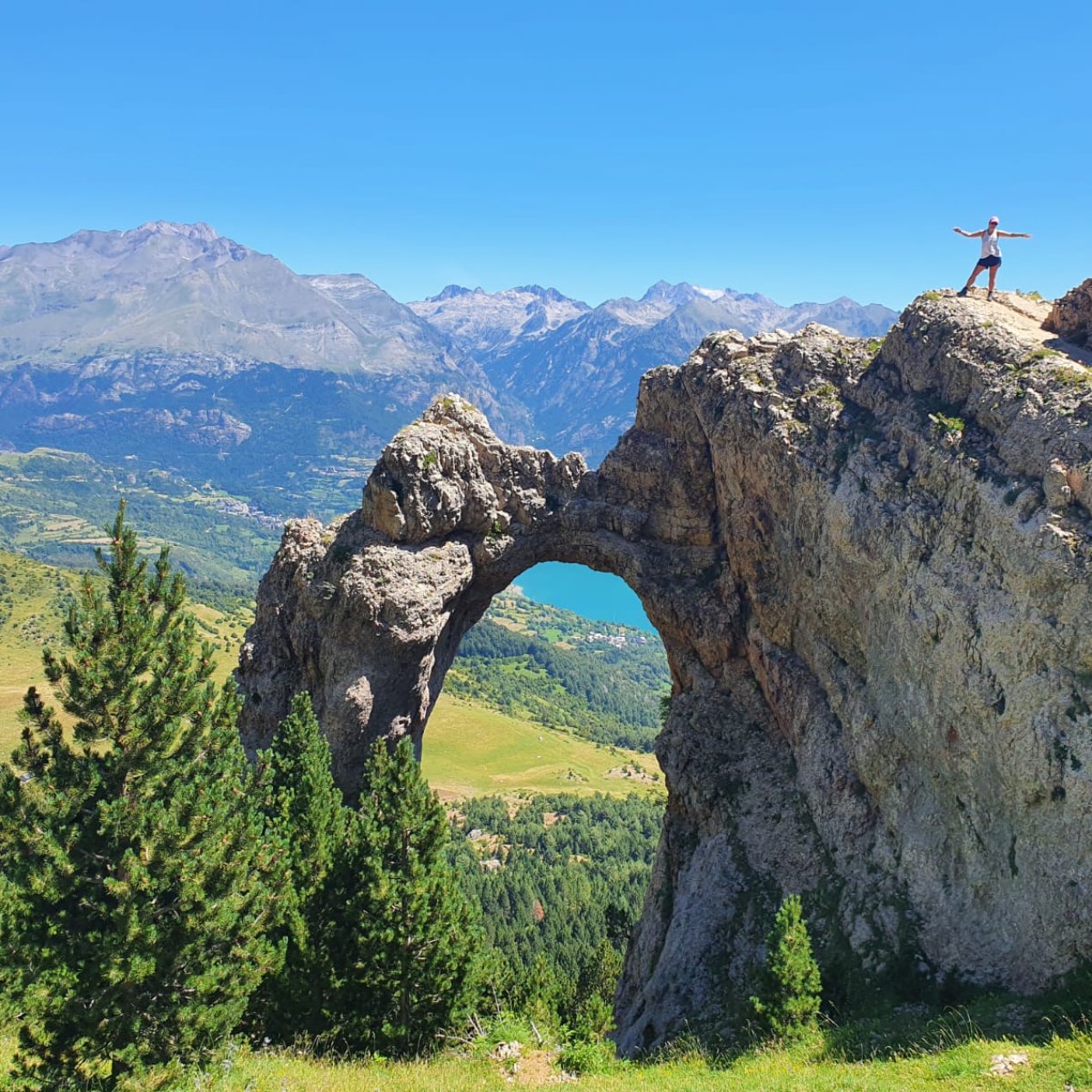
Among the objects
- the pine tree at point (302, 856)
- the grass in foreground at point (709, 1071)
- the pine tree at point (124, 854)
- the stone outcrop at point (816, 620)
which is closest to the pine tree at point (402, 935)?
the pine tree at point (302, 856)

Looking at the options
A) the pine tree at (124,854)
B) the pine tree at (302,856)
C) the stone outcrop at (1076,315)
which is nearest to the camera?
the pine tree at (124,854)

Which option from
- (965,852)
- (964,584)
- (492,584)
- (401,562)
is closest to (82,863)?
(401,562)

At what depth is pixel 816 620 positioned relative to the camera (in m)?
36.8

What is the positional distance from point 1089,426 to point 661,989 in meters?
27.8

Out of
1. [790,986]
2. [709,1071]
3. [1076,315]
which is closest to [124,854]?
[709,1071]

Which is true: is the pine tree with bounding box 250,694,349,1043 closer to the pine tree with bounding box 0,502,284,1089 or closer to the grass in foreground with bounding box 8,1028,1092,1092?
the grass in foreground with bounding box 8,1028,1092,1092

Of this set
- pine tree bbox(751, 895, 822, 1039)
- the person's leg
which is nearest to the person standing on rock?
the person's leg

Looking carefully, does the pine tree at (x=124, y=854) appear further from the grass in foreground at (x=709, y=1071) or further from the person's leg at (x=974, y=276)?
the person's leg at (x=974, y=276)

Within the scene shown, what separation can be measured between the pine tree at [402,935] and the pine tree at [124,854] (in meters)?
4.29

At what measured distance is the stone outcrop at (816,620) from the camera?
82.8 ft

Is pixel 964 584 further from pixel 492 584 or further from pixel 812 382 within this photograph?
pixel 492 584

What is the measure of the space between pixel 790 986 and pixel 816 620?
15.8 meters

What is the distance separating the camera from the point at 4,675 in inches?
7825

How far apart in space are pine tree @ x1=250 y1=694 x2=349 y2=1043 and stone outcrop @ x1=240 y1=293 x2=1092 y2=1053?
221 inches
